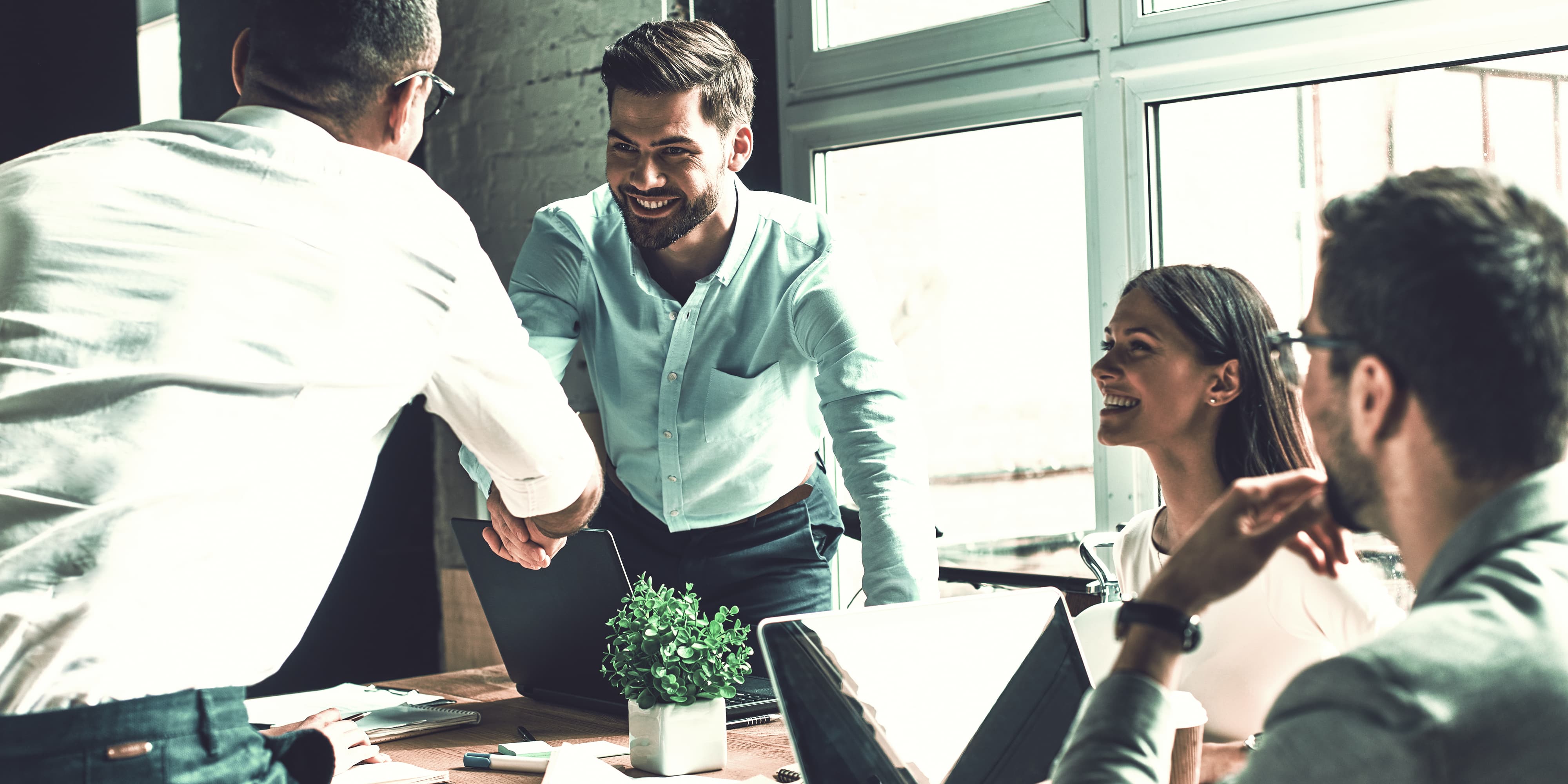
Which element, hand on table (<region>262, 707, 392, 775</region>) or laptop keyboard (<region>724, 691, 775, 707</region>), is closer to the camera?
hand on table (<region>262, 707, 392, 775</region>)

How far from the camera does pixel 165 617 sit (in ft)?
3.59

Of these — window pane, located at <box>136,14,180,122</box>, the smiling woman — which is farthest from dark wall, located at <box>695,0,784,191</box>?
the smiling woman

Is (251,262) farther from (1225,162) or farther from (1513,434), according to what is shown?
(1225,162)

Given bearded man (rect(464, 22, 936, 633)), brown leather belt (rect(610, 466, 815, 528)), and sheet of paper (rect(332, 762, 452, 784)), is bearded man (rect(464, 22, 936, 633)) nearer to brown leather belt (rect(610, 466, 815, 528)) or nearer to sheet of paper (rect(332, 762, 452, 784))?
brown leather belt (rect(610, 466, 815, 528))

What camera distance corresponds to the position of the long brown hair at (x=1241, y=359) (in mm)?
1891

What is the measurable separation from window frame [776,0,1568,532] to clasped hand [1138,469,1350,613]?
5.32 feet

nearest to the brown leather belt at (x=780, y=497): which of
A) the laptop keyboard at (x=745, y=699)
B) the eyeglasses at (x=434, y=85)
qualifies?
the laptop keyboard at (x=745, y=699)

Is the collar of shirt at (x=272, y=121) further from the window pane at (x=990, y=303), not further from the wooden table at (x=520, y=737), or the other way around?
the window pane at (x=990, y=303)

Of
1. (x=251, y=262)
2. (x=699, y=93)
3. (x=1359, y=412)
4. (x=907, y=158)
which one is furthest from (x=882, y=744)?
(x=907, y=158)

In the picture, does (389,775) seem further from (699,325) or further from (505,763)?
(699,325)

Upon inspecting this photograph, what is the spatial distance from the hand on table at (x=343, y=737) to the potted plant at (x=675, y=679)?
30cm

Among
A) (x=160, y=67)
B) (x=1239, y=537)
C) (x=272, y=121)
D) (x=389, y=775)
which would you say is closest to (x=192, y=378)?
(x=272, y=121)

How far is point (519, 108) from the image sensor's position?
389cm

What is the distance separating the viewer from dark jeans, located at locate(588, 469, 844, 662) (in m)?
2.35
